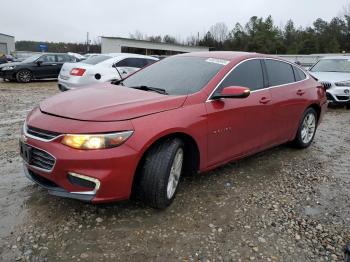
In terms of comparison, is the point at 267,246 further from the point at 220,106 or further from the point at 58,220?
the point at 58,220

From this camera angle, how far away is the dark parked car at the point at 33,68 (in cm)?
1625

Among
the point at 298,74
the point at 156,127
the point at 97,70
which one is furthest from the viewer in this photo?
the point at 97,70

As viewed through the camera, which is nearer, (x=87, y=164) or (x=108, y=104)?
(x=87, y=164)

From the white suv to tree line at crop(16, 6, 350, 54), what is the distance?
50.7 m

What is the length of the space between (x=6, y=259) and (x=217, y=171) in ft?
8.99

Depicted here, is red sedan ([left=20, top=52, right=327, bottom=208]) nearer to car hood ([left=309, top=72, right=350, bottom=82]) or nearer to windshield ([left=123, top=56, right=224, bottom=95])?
windshield ([left=123, top=56, right=224, bottom=95])

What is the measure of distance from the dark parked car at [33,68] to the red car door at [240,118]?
13877 mm

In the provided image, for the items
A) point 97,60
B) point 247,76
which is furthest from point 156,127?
point 97,60

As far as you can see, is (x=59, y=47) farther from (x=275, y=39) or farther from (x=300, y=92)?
(x=300, y=92)

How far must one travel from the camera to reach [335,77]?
10781 millimetres

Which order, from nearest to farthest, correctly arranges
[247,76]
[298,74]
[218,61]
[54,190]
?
[54,190] < [218,61] < [247,76] < [298,74]

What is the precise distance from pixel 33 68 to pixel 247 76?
1420 cm

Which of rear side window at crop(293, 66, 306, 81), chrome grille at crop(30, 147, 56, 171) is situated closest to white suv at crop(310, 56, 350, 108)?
rear side window at crop(293, 66, 306, 81)

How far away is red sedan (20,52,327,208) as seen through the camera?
3.17 metres
